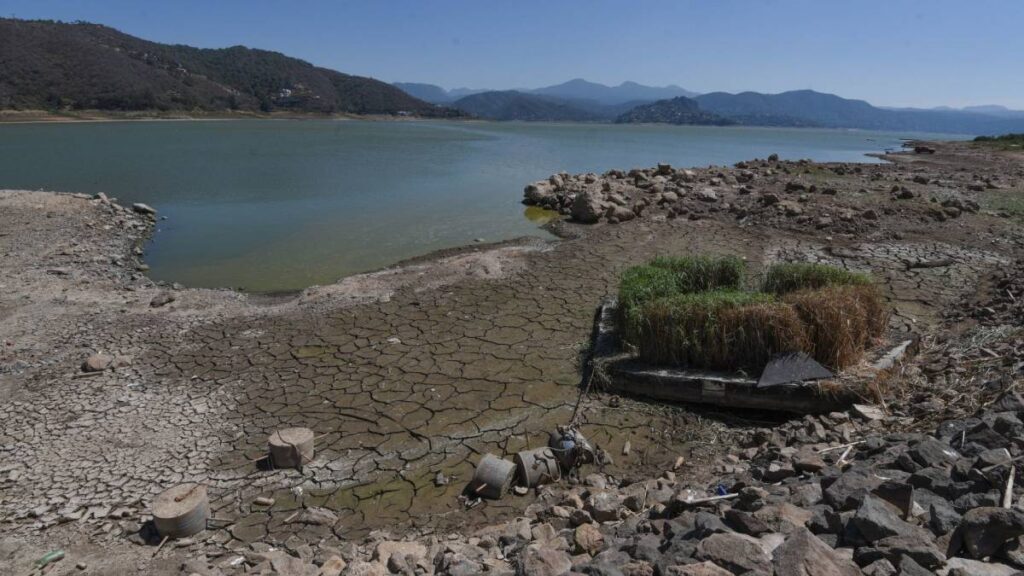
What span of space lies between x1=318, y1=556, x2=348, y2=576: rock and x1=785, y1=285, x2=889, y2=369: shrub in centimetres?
446

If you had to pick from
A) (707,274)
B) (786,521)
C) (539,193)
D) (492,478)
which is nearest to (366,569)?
(492,478)

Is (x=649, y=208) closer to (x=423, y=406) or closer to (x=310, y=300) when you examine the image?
(x=310, y=300)

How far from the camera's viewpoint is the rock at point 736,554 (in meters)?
2.34

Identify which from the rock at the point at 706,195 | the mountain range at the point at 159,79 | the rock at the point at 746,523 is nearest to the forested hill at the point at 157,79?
the mountain range at the point at 159,79

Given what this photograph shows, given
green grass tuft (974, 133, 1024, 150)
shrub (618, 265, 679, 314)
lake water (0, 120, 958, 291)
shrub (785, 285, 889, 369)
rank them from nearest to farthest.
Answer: shrub (785, 285, 889, 369) < shrub (618, 265, 679, 314) < lake water (0, 120, 958, 291) < green grass tuft (974, 133, 1024, 150)

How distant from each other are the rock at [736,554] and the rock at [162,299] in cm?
844

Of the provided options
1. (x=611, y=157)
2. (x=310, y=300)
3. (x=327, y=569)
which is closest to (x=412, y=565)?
(x=327, y=569)

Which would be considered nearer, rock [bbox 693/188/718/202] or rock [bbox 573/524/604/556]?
rock [bbox 573/524/604/556]

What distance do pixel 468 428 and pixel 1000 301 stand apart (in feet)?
22.3

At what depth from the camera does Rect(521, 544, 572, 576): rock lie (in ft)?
9.08

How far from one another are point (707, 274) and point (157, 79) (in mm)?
104333

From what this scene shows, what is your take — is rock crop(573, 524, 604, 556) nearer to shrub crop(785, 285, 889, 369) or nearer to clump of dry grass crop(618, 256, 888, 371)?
clump of dry grass crop(618, 256, 888, 371)

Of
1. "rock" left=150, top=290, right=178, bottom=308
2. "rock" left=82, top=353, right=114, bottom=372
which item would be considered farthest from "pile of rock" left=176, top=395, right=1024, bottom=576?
"rock" left=150, top=290, right=178, bottom=308

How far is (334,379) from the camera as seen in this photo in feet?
20.8
